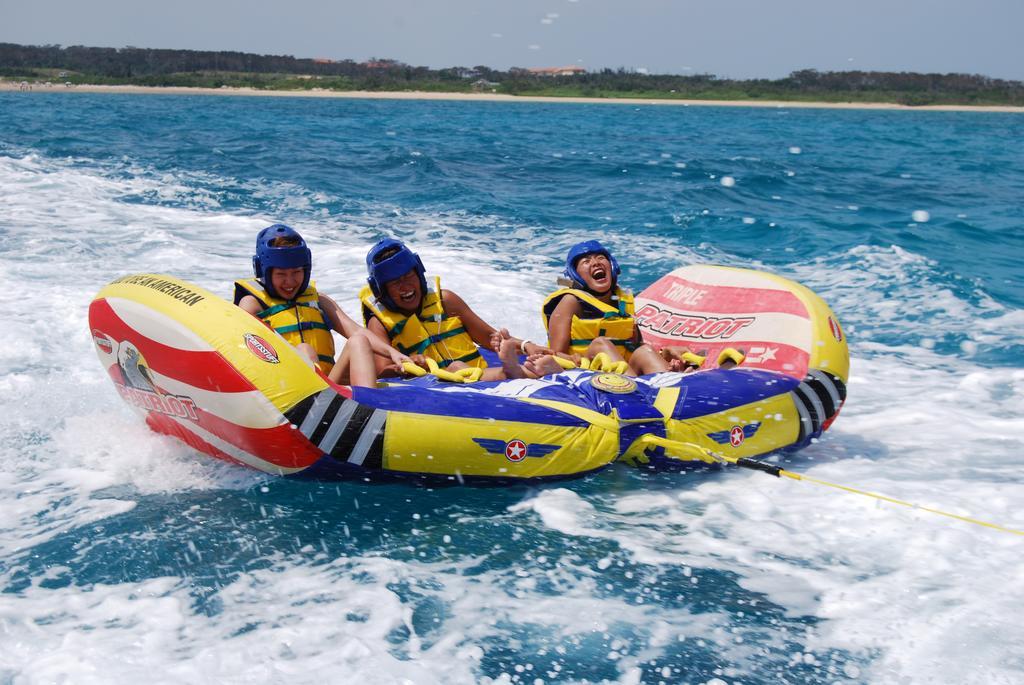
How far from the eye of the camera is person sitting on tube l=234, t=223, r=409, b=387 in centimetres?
426

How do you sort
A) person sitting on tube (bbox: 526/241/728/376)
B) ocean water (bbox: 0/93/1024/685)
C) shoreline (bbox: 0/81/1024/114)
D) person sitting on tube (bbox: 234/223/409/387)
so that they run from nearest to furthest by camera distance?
1. ocean water (bbox: 0/93/1024/685)
2. person sitting on tube (bbox: 234/223/409/387)
3. person sitting on tube (bbox: 526/241/728/376)
4. shoreline (bbox: 0/81/1024/114)

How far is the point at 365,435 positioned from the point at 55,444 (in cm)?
149

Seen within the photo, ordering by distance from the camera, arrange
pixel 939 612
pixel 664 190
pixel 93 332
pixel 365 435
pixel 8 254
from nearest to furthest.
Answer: pixel 939 612, pixel 365 435, pixel 93 332, pixel 8 254, pixel 664 190

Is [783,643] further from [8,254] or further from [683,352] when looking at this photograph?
[8,254]

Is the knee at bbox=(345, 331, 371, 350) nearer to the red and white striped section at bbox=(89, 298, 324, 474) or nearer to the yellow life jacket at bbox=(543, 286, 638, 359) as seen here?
the red and white striped section at bbox=(89, 298, 324, 474)

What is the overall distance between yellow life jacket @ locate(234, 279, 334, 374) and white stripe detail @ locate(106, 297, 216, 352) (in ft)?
1.77

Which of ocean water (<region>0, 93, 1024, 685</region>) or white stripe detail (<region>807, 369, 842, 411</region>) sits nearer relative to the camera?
ocean water (<region>0, 93, 1024, 685</region>)

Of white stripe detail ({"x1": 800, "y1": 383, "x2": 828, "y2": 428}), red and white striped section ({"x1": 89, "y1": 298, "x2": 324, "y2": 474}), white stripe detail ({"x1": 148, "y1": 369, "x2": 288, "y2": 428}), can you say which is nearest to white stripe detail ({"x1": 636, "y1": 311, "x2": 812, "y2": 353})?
white stripe detail ({"x1": 800, "y1": 383, "x2": 828, "y2": 428})

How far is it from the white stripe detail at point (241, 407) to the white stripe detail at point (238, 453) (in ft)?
0.50

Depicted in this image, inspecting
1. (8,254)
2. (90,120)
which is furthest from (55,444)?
(90,120)

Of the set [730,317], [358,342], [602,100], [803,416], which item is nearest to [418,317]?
[358,342]

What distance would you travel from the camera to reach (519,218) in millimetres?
10898

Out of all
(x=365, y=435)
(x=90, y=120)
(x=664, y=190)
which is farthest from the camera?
(x=90, y=120)

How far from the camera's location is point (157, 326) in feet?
12.2
